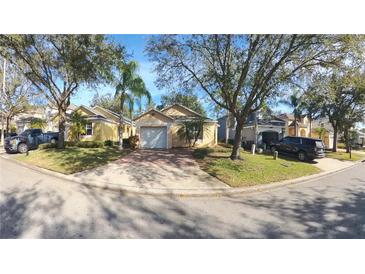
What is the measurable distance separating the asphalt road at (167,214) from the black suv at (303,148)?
8437 millimetres

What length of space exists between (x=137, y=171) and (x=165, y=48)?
19.4 ft

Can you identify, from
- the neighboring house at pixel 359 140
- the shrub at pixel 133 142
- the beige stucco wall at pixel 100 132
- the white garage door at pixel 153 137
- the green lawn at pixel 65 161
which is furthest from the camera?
the neighboring house at pixel 359 140

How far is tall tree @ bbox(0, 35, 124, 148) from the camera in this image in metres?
10.8

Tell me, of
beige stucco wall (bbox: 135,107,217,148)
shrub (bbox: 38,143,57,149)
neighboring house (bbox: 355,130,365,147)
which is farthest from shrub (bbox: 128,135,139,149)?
neighboring house (bbox: 355,130,365,147)

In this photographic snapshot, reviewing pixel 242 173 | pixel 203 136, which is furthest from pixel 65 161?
pixel 203 136

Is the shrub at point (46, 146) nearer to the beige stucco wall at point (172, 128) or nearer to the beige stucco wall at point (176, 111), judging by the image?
the beige stucco wall at point (172, 128)

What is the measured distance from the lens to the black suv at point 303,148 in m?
15.0

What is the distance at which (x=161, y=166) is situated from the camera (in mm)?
9719

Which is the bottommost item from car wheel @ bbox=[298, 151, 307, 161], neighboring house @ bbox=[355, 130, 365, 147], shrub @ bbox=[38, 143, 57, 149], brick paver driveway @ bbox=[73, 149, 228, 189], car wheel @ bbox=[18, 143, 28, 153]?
brick paver driveway @ bbox=[73, 149, 228, 189]

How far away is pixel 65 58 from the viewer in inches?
464

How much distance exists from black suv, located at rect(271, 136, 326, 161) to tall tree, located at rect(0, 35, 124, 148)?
1338cm

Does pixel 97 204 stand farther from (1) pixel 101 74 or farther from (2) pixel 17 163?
(1) pixel 101 74

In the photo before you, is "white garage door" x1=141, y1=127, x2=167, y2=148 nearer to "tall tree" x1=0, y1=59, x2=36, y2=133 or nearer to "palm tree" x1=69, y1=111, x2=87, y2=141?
"palm tree" x1=69, y1=111, x2=87, y2=141

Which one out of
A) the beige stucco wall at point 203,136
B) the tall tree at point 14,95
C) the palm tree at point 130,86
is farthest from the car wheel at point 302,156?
the tall tree at point 14,95
